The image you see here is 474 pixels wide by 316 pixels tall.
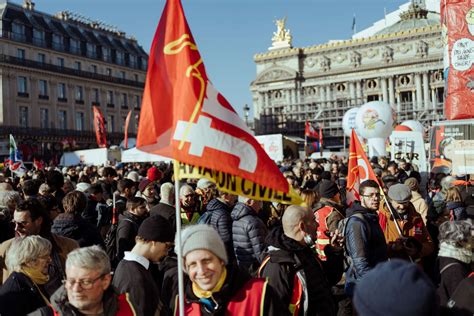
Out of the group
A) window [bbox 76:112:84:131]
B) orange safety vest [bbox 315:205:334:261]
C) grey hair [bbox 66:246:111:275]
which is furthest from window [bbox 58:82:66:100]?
grey hair [bbox 66:246:111:275]

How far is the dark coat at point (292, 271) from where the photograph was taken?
346 cm

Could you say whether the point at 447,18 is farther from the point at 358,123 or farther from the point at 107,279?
the point at 107,279

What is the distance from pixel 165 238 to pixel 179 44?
4.07 ft

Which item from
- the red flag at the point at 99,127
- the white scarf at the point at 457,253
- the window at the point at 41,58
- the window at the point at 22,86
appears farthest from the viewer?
the window at the point at 41,58

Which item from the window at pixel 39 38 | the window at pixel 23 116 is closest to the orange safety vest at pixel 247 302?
the window at pixel 23 116

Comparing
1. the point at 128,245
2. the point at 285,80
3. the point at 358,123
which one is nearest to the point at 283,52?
the point at 285,80

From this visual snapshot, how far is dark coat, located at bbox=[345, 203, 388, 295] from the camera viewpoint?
432 cm

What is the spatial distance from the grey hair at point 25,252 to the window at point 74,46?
161 feet

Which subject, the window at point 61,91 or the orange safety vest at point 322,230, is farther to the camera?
the window at point 61,91

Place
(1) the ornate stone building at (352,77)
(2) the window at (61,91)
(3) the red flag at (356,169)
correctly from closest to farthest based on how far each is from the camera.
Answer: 1. (3) the red flag at (356,169)
2. (2) the window at (61,91)
3. (1) the ornate stone building at (352,77)

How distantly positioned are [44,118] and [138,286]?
4638 centimetres

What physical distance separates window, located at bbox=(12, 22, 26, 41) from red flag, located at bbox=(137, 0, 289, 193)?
4494 cm

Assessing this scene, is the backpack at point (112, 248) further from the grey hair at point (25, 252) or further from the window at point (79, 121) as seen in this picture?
the window at point (79, 121)

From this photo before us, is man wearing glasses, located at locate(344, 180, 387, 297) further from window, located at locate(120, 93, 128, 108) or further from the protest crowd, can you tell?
window, located at locate(120, 93, 128, 108)
